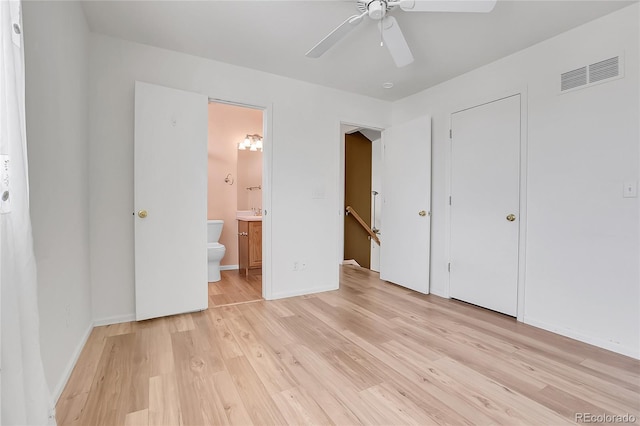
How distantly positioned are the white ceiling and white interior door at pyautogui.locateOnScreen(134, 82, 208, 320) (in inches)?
18.6

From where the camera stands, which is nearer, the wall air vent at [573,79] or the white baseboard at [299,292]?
the wall air vent at [573,79]

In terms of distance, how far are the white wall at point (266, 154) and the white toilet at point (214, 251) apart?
3.26ft

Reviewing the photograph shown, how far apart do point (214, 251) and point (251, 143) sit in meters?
1.86

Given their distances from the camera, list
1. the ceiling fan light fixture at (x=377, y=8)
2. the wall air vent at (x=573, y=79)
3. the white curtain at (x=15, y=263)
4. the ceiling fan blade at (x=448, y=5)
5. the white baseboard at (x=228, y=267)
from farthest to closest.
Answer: the white baseboard at (x=228, y=267), the wall air vent at (x=573, y=79), the ceiling fan light fixture at (x=377, y=8), the ceiling fan blade at (x=448, y=5), the white curtain at (x=15, y=263)

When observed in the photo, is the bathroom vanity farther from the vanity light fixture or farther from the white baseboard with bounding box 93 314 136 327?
the white baseboard with bounding box 93 314 136 327

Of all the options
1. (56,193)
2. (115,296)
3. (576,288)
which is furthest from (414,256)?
(56,193)

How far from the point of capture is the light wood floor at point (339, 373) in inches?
59.1

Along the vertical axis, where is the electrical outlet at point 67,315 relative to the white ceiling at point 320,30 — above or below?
below

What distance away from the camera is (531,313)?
8.79 ft

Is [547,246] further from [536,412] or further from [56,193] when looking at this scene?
[56,193]

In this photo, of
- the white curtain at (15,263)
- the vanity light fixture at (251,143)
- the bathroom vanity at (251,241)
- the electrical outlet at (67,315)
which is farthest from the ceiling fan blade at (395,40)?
the vanity light fixture at (251,143)

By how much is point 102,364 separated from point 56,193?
109 centimetres

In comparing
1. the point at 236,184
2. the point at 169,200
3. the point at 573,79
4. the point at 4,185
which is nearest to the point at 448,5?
the point at 573,79

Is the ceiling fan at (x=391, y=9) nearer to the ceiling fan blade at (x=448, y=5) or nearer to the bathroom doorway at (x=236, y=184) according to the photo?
the ceiling fan blade at (x=448, y=5)
